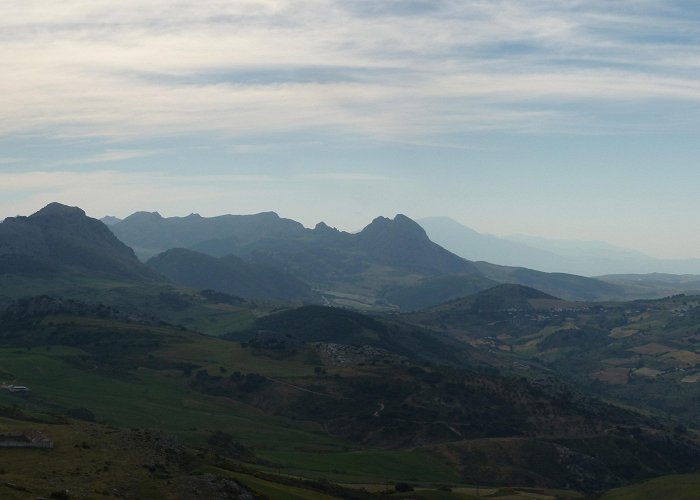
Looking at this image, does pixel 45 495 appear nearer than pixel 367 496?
Yes

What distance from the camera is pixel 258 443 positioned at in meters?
198

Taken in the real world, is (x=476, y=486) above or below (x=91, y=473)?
below

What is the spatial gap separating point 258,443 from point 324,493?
84126 millimetres

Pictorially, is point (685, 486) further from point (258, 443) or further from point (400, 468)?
point (258, 443)

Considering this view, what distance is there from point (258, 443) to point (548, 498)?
70.0 meters

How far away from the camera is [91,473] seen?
8775cm

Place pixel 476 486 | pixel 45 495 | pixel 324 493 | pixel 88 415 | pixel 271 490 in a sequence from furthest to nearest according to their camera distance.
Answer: pixel 88 415, pixel 476 486, pixel 324 493, pixel 271 490, pixel 45 495

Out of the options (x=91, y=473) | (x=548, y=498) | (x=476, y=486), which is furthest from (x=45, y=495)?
(x=476, y=486)

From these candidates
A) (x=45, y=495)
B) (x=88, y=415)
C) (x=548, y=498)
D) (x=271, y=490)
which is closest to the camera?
(x=45, y=495)

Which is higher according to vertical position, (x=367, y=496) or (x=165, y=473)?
(x=165, y=473)

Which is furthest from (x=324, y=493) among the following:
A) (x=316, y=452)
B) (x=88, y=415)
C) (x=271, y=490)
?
(x=88, y=415)

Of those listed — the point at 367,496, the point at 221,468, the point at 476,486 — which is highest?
the point at 221,468

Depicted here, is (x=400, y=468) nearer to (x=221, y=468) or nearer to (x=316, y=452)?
(x=316, y=452)

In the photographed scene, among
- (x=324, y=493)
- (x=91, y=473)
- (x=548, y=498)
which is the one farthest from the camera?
(x=548, y=498)
